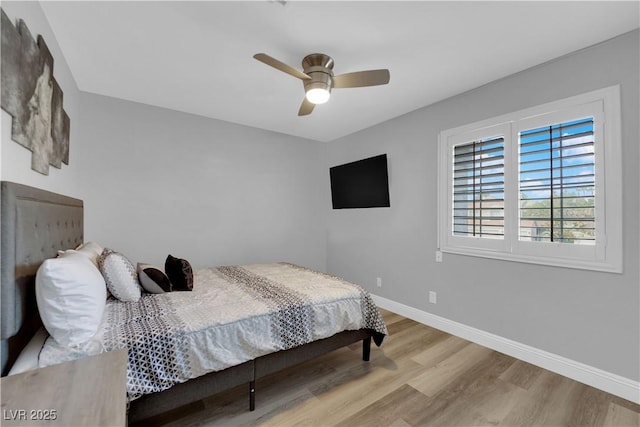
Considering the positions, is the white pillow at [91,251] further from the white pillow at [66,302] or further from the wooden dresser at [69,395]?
the wooden dresser at [69,395]

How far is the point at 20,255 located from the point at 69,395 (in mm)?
730

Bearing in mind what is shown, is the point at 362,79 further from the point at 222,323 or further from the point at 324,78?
the point at 222,323

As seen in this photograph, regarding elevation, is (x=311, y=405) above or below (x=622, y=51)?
below

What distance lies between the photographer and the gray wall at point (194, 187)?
288 cm

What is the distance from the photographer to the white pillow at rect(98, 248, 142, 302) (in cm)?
178

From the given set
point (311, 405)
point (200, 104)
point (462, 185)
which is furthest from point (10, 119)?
point (462, 185)

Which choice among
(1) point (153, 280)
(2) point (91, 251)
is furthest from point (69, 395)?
(2) point (91, 251)

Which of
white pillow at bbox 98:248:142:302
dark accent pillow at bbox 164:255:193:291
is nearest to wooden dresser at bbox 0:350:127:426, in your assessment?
white pillow at bbox 98:248:142:302

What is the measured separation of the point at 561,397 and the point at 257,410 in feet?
6.77

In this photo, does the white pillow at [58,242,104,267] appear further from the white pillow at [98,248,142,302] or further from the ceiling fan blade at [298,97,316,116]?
the ceiling fan blade at [298,97,316,116]

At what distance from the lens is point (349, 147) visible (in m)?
4.15

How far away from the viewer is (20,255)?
1201mm

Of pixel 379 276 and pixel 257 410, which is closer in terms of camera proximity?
pixel 257 410

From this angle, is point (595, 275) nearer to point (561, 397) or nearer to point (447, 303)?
point (561, 397)
